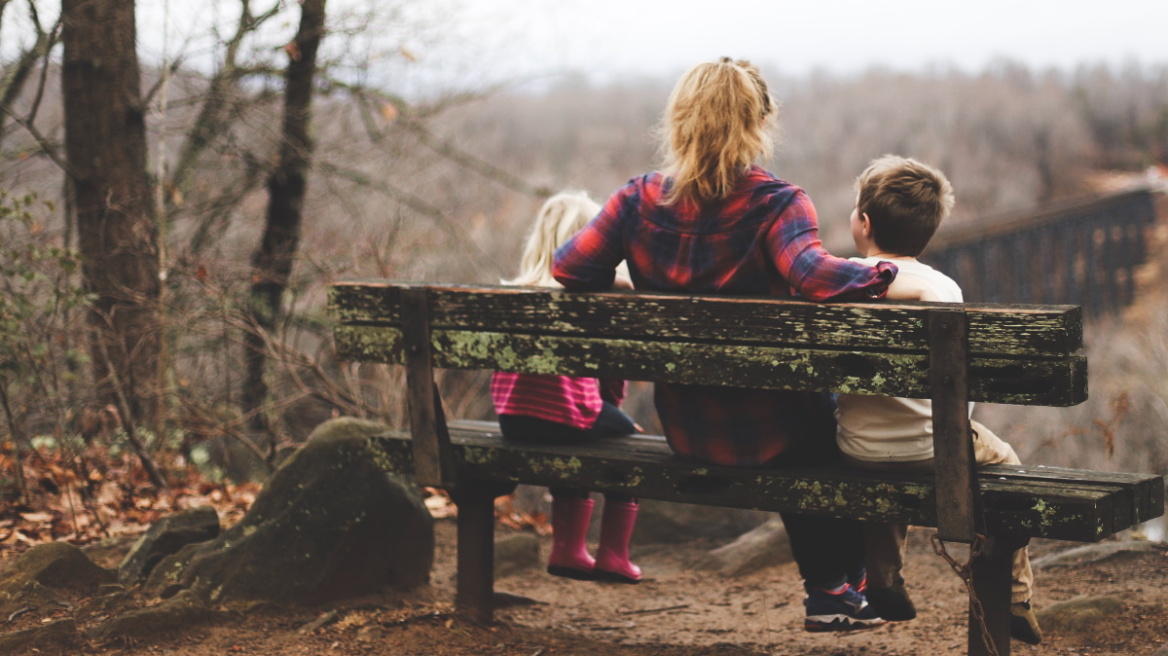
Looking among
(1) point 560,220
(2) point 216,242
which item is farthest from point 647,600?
(2) point 216,242

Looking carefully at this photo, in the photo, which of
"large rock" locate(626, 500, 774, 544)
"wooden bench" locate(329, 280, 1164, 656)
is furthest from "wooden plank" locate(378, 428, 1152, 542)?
"large rock" locate(626, 500, 774, 544)

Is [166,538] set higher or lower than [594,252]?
lower

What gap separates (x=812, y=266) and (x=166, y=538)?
9.26ft

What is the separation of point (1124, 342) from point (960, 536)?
26.6 m

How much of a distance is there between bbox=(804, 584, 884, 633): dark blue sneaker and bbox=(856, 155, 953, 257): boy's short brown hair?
1.05 m

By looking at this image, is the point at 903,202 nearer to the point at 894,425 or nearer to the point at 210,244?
the point at 894,425

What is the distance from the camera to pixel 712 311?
9.75 ft

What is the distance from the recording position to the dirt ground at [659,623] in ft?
12.0

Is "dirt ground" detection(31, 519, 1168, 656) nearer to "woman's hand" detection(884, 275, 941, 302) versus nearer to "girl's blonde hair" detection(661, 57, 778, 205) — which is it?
"woman's hand" detection(884, 275, 941, 302)

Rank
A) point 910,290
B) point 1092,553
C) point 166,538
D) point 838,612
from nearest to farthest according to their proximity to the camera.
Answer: point 910,290
point 838,612
point 166,538
point 1092,553

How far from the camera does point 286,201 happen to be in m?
8.66

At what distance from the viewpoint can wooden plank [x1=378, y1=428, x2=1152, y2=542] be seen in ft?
9.18

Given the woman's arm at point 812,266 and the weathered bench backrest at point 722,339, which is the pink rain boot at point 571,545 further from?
the woman's arm at point 812,266

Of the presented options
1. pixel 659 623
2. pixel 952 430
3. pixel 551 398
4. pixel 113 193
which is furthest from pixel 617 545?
pixel 113 193
